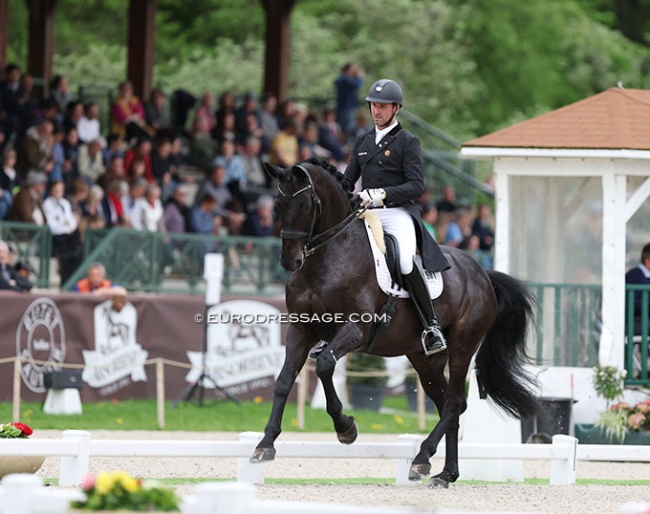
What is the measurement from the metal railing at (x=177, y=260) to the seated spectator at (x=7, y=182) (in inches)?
Answer: 45.5

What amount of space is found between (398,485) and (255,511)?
499cm

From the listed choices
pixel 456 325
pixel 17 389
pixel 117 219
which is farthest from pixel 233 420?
pixel 456 325

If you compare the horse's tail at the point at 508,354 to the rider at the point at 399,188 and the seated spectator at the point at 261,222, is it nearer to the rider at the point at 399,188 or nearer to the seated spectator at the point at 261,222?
the rider at the point at 399,188

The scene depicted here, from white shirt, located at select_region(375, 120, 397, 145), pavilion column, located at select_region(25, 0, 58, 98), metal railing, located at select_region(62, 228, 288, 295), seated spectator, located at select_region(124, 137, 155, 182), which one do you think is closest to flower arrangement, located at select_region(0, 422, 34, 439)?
white shirt, located at select_region(375, 120, 397, 145)

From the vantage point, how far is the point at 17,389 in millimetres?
14875

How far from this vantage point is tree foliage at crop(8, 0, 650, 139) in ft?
131

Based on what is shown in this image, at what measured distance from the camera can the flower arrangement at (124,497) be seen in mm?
6164

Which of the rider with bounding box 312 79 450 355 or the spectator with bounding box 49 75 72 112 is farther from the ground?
the spectator with bounding box 49 75 72 112

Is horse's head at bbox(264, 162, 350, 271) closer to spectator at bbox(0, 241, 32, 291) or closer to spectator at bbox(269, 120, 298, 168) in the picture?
spectator at bbox(0, 241, 32, 291)

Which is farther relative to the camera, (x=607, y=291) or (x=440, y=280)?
(x=607, y=291)

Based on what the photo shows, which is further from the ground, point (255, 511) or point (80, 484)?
point (255, 511)

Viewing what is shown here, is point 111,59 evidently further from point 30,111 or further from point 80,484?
point 80,484

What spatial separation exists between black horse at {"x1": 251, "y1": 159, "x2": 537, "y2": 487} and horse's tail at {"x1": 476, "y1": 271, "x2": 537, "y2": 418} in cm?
1

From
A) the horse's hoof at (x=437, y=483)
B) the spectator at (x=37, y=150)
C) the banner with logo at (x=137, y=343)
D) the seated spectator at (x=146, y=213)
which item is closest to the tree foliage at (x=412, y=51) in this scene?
the spectator at (x=37, y=150)
